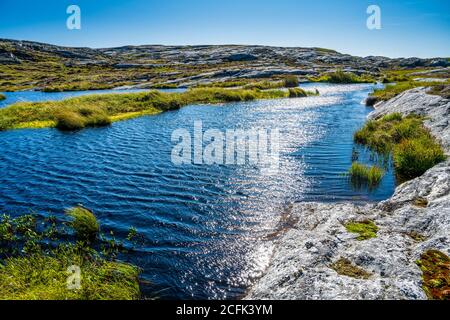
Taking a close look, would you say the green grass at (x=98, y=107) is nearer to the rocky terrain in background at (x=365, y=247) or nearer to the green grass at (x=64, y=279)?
the green grass at (x=64, y=279)

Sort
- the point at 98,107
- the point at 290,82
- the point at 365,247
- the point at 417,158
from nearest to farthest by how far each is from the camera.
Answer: the point at 365,247, the point at 417,158, the point at 98,107, the point at 290,82

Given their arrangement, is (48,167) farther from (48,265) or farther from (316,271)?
(316,271)

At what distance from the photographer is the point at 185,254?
1392 centimetres

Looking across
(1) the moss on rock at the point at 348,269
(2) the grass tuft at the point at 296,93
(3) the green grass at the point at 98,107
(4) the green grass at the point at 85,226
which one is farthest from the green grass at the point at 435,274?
(2) the grass tuft at the point at 296,93

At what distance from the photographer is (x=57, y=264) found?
11.7 metres

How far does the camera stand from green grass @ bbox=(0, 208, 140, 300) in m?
9.80

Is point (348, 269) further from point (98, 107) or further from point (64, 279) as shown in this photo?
point (98, 107)

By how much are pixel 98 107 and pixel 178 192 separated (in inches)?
1383

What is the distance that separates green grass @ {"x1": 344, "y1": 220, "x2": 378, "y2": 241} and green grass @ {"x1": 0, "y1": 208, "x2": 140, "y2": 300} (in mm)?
8903

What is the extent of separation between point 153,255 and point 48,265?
13.1 ft

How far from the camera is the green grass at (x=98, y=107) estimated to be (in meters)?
43.9

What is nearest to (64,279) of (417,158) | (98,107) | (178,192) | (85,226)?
(85,226)
